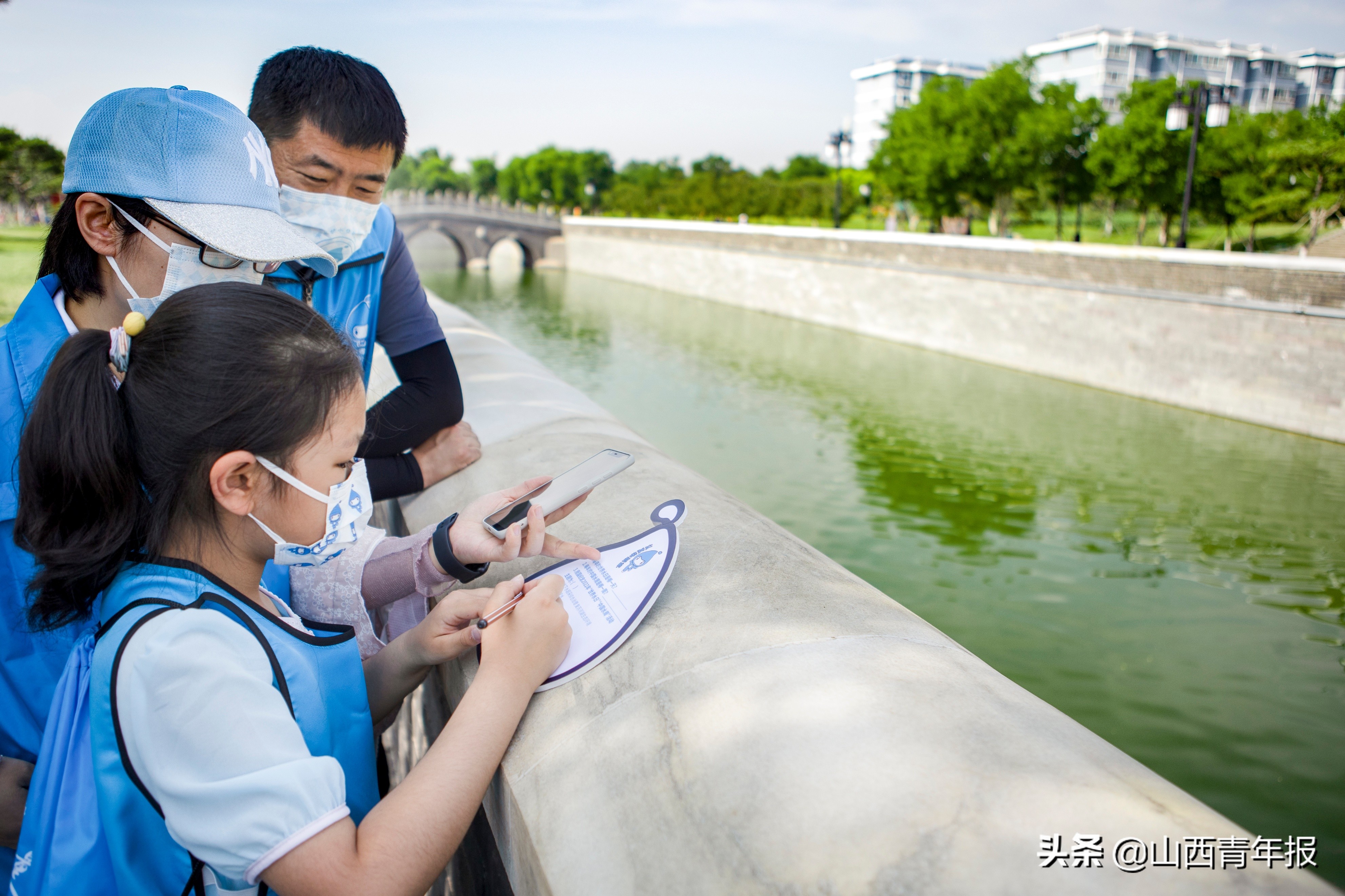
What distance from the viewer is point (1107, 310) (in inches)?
472

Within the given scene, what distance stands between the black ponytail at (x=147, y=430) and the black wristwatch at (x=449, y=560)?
0.37 m

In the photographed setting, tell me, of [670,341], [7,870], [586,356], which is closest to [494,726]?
[7,870]

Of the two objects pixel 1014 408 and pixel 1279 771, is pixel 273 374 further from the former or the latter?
pixel 1014 408

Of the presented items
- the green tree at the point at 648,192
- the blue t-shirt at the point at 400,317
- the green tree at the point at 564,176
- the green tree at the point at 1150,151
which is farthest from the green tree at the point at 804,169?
the blue t-shirt at the point at 400,317

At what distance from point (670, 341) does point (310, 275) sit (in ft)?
44.0

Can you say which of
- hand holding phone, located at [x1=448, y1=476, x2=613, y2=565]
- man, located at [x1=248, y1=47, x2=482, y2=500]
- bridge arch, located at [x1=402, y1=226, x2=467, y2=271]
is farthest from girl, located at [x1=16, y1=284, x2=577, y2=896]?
bridge arch, located at [x1=402, y1=226, x2=467, y2=271]

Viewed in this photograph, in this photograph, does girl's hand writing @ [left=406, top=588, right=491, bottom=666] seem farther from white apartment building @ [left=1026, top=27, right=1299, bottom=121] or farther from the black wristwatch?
white apartment building @ [left=1026, top=27, right=1299, bottom=121]

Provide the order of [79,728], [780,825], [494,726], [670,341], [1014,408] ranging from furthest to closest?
1. [670,341]
2. [1014,408]
3. [494,726]
4. [79,728]
5. [780,825]

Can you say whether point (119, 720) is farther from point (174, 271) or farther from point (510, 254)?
point (510, 254)

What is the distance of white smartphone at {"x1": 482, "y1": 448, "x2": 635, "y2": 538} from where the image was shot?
127cm

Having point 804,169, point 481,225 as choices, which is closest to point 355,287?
point 481,225

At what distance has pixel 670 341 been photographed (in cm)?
1510

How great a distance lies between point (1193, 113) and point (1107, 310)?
16.6 feet

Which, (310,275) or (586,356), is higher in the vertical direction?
(310,275)
